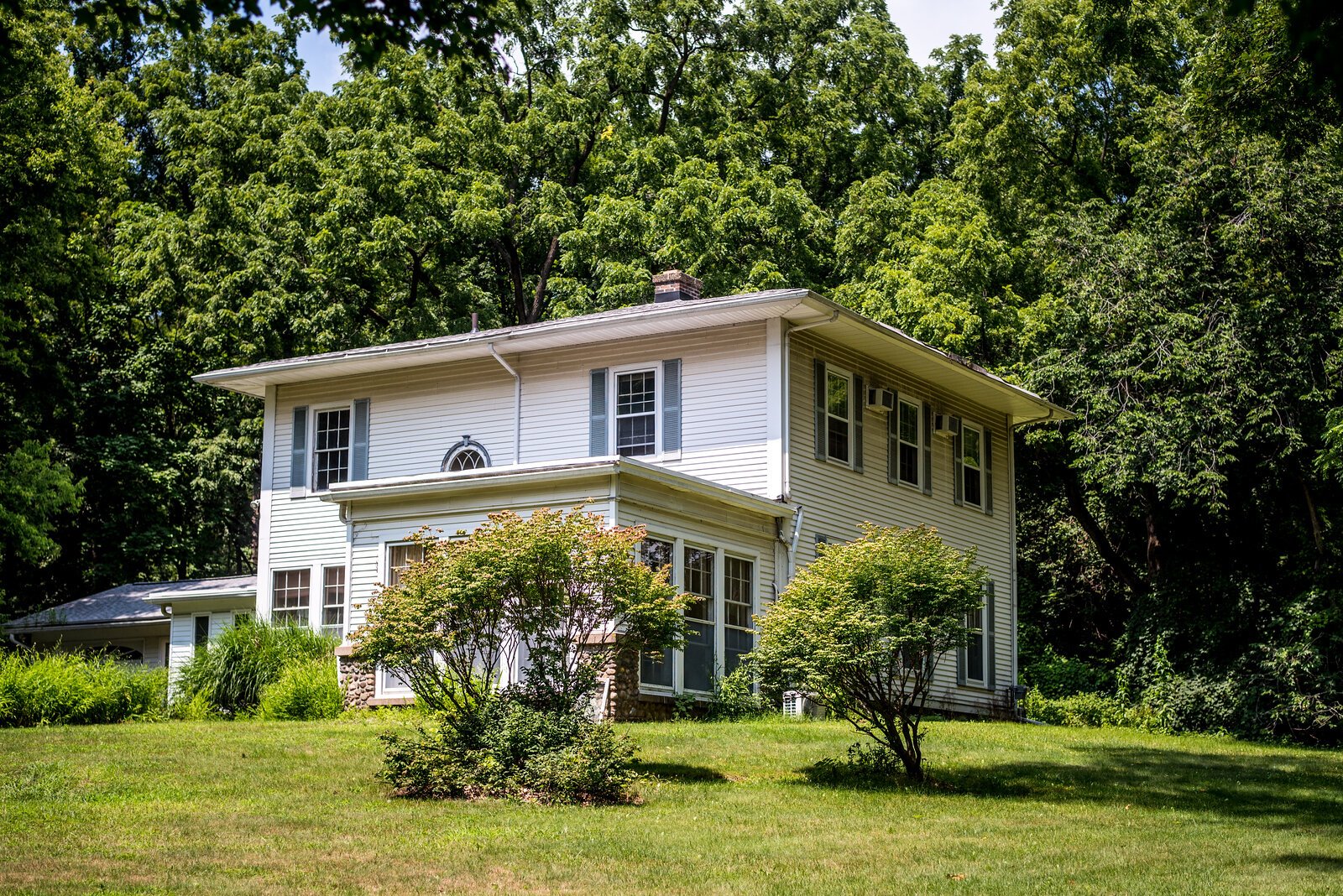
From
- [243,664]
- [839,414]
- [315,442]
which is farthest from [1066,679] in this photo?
[243,664]

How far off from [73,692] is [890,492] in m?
12.9

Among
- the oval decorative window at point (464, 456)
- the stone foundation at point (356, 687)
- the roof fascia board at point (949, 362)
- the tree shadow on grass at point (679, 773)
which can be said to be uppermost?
the roof fascia board at point (949, 362)

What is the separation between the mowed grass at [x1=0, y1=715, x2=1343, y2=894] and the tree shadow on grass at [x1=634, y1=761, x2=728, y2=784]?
0.15 ft

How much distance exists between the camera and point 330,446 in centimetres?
2583

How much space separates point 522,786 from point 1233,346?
16431 millimetres

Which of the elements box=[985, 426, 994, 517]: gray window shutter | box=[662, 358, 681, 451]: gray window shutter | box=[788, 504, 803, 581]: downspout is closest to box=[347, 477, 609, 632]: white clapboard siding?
box=[662, 358, 681, 451]: gray window shutter

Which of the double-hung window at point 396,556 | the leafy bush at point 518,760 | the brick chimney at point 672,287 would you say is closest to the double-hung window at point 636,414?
the brick chimney at point 672,287

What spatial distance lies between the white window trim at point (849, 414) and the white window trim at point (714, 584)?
2.55 m

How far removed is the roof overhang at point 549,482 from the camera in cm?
1870

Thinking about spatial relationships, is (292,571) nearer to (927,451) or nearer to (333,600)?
(333,600)

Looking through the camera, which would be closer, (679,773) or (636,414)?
(679,773)

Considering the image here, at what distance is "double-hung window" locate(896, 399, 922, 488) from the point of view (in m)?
25.2

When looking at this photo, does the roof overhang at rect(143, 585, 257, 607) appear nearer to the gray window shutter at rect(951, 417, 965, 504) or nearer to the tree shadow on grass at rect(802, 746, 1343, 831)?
the gray window shutter at rect(951, 417, 965, 504)

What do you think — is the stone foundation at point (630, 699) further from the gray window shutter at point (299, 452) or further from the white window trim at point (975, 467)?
the white window trim at point (975, 467)
